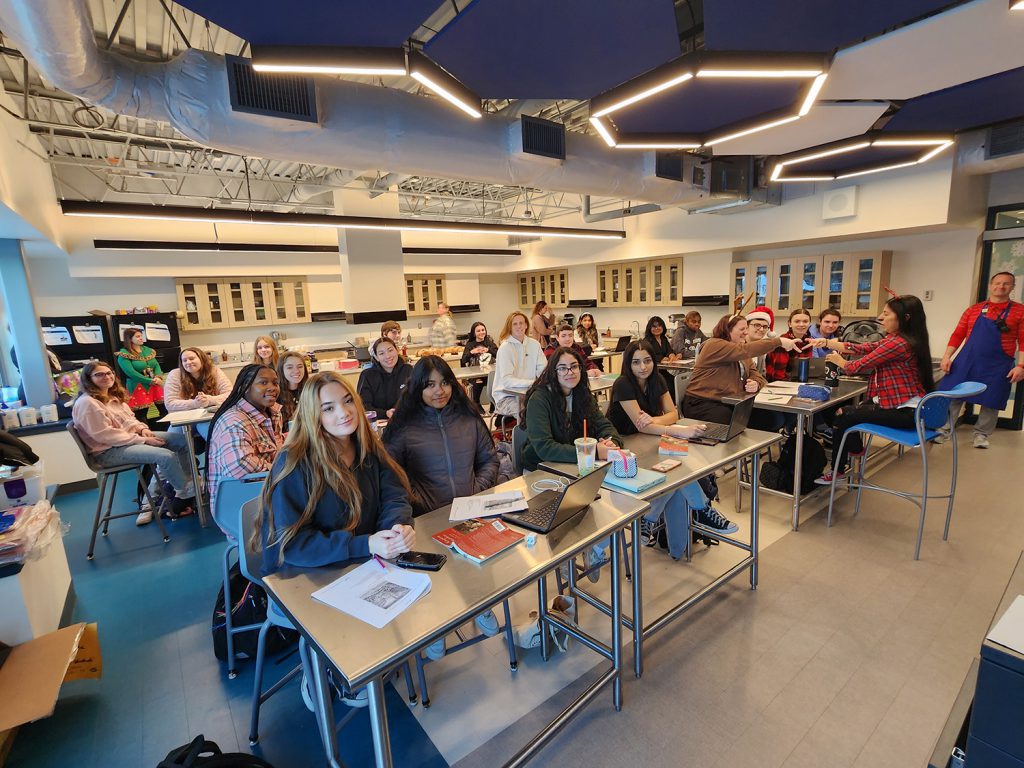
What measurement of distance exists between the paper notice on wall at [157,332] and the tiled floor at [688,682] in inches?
199

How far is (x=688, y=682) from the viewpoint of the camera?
6.84 feet

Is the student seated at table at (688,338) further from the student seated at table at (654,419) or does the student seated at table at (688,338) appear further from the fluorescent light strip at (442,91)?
the fluorescent light strip at (442,91)

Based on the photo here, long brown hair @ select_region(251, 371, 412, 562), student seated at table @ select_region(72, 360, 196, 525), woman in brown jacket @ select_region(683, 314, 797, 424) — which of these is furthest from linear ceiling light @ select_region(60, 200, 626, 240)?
long brown hair @ select_region(251, 371, 412, 562)

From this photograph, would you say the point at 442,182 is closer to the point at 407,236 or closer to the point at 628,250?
the point at 407,236

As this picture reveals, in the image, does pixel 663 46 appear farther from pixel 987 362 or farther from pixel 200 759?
pixel 987 362

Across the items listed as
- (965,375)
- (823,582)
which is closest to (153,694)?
(823,582)

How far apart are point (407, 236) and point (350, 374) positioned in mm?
4142

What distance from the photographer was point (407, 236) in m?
9.66

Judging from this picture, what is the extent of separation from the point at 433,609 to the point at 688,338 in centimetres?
608

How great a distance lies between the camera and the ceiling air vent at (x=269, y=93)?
2.54 metres

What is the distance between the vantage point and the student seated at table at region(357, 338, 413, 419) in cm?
416

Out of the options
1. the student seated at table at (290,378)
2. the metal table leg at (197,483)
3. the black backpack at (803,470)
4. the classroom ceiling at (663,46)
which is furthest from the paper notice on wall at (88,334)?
the black backpack at (803,470)

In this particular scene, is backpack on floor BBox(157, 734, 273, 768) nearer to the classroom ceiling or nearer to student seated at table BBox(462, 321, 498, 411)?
the classroom ceiling

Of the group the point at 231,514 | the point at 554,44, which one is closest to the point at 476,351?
the point at 554,44
